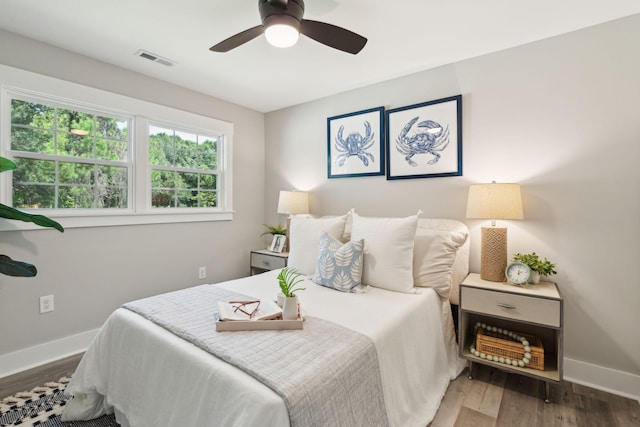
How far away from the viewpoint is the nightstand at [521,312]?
1.85 metres

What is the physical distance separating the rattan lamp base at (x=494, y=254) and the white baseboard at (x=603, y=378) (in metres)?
0.79

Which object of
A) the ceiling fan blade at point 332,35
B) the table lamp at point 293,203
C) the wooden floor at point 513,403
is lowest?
the wooden floor at point 513,403

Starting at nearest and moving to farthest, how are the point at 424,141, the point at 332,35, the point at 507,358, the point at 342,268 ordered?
1. the point at 332,35
2. the point at 507,358
3. the point at 342,268
4. the point at 424,141

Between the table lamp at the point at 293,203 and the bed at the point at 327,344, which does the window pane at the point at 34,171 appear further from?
the table lamp at the point at 293,203

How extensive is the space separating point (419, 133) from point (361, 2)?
127 cm

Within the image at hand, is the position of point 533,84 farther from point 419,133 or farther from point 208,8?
point 208,8

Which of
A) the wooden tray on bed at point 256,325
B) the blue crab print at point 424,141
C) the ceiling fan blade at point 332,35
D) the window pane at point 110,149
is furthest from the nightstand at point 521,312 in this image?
the window pane at point 110,149

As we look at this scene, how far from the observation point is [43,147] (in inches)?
95.0

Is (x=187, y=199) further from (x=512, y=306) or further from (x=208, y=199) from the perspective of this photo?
(x=512, y=306)

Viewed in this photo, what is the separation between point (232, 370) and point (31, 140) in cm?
254

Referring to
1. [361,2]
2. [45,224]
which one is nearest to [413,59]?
[361,2]

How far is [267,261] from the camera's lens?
3465 mm

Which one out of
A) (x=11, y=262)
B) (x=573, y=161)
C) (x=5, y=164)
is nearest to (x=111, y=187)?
(x=5, y=164)

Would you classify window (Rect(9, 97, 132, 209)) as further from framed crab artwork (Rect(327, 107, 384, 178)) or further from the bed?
framed crab artwork (Rect(327, 107, 384, 178))
